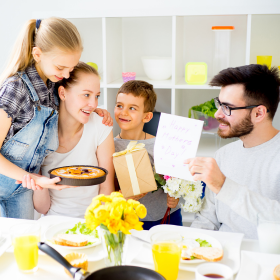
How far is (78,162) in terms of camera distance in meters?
1.67

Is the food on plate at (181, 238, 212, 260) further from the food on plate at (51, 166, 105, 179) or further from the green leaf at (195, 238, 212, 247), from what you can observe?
the food on plate at (51, 166, 105, 179)

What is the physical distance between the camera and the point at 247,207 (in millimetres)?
1174

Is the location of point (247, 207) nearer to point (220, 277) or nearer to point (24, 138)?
point (220, 277)

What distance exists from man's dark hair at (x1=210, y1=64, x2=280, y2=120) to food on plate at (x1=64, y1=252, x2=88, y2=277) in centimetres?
96

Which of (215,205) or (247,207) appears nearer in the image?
(247,207)

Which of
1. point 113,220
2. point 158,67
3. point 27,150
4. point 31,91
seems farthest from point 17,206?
point 158,67

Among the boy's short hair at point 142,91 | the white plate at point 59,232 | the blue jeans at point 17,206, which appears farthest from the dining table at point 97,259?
the boy's short hair at point 142,91

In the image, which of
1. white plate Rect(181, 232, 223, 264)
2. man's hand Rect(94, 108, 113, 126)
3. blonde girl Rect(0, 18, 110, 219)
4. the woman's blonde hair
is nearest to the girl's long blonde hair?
blonde girl Rect(0, 18, 110, 219)

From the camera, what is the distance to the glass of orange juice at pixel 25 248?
965 millimetres

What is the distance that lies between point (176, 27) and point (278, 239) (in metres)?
1.74

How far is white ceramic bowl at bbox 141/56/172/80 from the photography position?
2559mm

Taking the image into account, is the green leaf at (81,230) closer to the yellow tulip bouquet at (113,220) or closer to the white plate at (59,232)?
the white plate at (59,232)

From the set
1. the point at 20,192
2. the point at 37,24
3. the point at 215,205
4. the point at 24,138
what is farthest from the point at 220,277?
the point at 37,24

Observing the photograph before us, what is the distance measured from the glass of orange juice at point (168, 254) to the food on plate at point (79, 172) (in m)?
0.48
